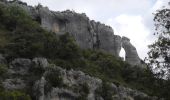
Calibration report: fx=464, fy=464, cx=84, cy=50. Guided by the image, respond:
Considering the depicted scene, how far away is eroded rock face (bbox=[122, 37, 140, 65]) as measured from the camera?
73.9 meters

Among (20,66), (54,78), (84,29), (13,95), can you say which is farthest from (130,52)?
(13,95)

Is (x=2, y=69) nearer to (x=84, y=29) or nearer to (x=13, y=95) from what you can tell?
(x=13, y=95)

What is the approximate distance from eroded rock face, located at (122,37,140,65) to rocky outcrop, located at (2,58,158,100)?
2772 centimetres

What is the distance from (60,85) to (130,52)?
118 ft

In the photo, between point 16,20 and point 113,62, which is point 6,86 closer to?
point 113,62

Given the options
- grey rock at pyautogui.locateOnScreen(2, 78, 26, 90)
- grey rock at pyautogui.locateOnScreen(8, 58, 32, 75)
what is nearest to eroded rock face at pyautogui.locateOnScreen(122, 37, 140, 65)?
grey rock at pyautogui.locateOnScreen(8, 58, 32, 75)

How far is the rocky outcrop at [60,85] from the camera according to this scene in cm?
3919

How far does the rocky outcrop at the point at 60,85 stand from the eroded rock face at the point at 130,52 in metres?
27.7

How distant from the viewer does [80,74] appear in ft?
143

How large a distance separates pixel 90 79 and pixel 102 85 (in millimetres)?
1318

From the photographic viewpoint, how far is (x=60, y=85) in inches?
1597

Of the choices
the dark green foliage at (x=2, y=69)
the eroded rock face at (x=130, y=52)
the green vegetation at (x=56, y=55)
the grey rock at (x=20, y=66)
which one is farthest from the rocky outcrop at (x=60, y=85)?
the eroded rock face at (x=130, y=52)

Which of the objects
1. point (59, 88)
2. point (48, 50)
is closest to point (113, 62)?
point (48, 50)

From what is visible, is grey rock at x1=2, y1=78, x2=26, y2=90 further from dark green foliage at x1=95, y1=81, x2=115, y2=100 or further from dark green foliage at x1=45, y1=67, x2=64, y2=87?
dark green foliage at x1=95, y1=81, x2=115, y2=100
